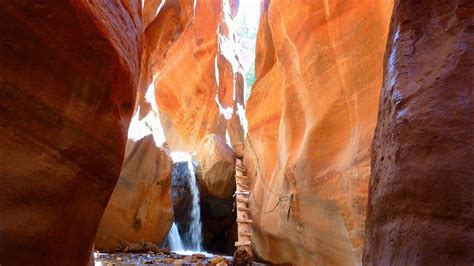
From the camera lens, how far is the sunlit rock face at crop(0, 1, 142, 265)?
7.95ft

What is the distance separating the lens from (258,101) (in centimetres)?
1134

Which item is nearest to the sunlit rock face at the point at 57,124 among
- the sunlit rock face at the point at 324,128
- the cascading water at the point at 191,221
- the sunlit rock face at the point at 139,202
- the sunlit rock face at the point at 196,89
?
the sunlit rock face at the point at 324,128

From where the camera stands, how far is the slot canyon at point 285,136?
6.81 feet

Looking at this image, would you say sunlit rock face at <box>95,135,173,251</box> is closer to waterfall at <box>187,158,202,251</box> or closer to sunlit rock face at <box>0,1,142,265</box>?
waterfall at <box>187,158,202,251</box>

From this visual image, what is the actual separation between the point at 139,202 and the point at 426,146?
33.7 ft

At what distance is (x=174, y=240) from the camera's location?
13953mm

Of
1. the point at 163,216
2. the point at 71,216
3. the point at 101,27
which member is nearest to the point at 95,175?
the point at 71,216

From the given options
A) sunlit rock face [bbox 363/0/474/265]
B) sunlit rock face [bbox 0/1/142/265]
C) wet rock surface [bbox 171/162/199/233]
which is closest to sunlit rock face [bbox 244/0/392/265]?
sunlit rock face [bbox 363/0/474/265]

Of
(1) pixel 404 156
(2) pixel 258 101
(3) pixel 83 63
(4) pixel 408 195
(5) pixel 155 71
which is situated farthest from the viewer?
(5) pixel 155 71

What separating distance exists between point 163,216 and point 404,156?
10.7m

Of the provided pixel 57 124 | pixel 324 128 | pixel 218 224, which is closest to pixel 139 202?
pixel 218 224

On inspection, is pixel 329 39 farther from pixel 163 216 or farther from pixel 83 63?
pixel 163 216

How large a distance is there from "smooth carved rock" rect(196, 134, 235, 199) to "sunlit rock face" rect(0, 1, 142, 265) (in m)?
12.0

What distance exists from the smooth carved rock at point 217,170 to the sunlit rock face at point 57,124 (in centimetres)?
1201
